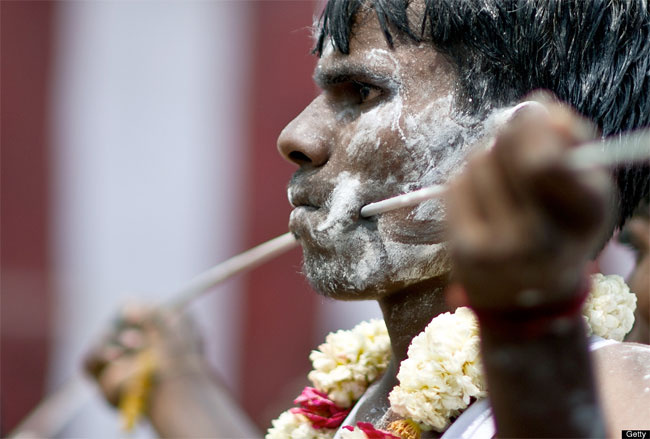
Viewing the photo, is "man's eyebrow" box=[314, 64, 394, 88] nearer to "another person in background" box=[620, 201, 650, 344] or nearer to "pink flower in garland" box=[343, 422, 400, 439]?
"pink flower in garland" box=[343, 422, 400, 439]

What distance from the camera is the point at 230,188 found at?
28.4 ft

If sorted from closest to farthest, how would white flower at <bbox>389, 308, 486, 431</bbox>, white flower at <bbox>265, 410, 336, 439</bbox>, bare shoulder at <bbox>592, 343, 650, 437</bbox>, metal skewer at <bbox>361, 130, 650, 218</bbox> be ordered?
metal skewer at <bbox>361, 130, 650, 218</bbox> < bare shoulder at <bbox>592, 343, 650, 437</bbox> < white flower at <bbox>389, 308, 486, 431</bbox> < white flower at <bbox>265, 410, 336, 439</bbox>

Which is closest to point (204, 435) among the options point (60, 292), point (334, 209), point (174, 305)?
point (174, 305)

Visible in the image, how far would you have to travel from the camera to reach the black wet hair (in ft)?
8.71

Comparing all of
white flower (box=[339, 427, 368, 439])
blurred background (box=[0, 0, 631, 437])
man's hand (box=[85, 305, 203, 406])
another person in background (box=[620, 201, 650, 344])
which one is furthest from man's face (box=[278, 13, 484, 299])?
blurred background (box=[0, 0, 631, 437])

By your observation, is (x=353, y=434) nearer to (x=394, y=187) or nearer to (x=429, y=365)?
(x=429, y=365)

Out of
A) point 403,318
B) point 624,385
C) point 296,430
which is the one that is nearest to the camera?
point 624,385

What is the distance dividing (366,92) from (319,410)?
93cm

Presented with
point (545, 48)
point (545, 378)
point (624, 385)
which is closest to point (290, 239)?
point (545, 48)

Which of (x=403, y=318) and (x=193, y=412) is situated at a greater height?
(x=193, y=412)

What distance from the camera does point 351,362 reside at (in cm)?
302

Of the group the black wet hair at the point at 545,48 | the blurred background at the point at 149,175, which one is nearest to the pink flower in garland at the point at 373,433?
the black wet hair at the point at 545,48

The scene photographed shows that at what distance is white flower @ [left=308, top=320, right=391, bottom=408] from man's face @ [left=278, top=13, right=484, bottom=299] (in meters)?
0.39

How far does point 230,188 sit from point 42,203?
155 centimetres
